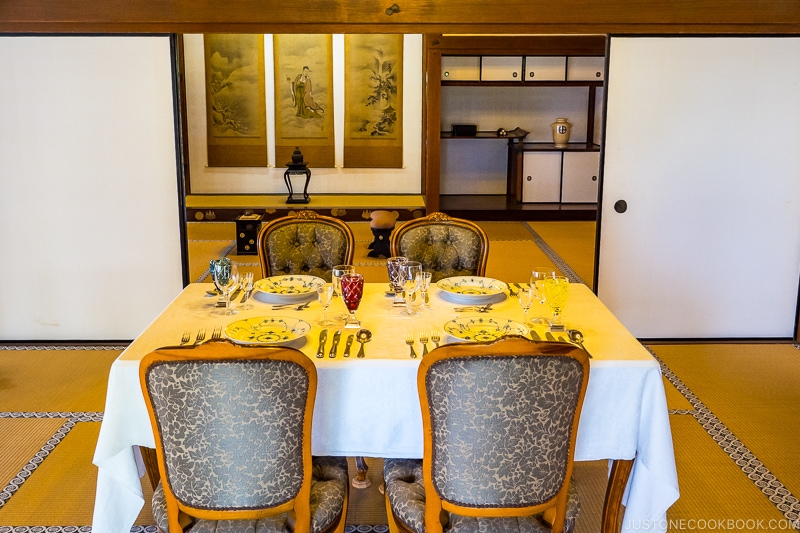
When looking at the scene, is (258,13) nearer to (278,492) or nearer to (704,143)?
(704,143)

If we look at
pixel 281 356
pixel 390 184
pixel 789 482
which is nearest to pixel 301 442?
pixel 281 356

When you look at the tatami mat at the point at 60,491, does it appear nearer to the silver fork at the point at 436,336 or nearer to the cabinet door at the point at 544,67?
the silver fork at the point at 436,336

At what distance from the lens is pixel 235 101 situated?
7.98 m

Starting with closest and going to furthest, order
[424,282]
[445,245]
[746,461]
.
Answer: [424,282], [746,461], [445,245]

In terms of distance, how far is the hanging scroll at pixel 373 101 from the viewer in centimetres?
789

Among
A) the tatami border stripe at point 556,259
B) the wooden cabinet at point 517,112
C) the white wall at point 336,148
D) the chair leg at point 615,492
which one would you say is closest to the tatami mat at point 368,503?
the chair leg at point 615,492

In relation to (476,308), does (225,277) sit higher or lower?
higher

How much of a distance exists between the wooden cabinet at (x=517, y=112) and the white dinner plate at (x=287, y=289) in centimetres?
446

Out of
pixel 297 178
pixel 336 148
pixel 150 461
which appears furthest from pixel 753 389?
pixel 297 178

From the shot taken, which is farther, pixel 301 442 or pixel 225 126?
pixel 225 126

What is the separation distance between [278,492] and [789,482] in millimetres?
1946

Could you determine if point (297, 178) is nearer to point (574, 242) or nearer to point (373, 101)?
point (373, 101)

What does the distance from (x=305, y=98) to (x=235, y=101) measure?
0.71 meters

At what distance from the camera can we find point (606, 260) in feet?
14.0
